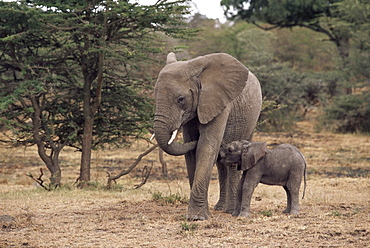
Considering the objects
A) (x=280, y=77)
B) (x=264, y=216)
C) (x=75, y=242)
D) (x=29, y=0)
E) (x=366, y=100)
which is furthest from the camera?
(x=280, y=77)

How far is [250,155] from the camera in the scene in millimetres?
7316

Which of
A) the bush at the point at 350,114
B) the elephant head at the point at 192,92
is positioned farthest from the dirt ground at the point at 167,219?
the bush at the point at 350,114

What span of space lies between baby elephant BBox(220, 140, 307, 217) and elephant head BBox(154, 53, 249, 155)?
601 millimetres

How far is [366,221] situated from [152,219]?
2846mm

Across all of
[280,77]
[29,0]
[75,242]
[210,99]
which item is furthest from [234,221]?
[280,77]

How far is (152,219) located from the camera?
25.0 feet

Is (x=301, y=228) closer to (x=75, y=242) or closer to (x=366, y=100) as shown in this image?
Result: (x=75, y=242)

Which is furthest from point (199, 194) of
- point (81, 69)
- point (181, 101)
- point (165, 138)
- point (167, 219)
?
point (81, 69)

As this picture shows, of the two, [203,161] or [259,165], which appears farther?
[259,165]

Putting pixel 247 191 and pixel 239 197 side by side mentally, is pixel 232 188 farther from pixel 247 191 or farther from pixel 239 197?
pixel 247 191

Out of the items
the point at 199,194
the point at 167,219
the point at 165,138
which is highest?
the point at 165,138

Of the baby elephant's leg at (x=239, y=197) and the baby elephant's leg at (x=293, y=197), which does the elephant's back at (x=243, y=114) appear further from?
the baby elephant's leg at (x=293, y=197)

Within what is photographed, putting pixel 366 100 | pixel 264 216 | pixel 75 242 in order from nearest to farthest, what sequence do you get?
1. pixel 75 242
2. pixel 264 216
3. pixel 366 100

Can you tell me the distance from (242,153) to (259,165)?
0.32 m
